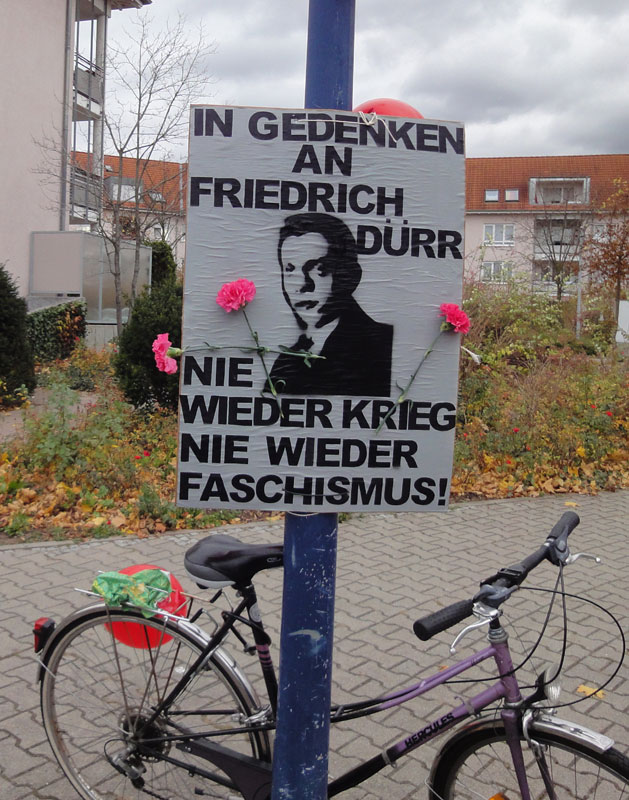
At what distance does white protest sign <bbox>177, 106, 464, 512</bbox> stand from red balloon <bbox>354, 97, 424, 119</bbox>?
0.07 m

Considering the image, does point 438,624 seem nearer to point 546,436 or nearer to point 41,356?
point 546,436

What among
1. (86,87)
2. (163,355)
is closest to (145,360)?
(163,355)

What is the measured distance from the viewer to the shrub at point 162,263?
23.2 meters

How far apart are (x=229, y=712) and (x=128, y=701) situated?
14.7 inches

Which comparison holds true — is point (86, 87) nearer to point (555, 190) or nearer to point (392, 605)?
point (392, 605)

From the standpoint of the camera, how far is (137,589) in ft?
8.55

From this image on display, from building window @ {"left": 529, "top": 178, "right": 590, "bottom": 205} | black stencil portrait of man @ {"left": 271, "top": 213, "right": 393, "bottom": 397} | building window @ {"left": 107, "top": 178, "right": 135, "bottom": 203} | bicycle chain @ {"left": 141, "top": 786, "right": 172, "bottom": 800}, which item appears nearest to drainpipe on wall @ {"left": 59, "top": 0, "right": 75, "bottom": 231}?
building window @ {"left": 107, "top": 178, "right": 135, "bottom": 203}

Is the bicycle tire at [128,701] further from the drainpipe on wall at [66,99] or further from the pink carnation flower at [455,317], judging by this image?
the drainpipe on wall at [66,99]

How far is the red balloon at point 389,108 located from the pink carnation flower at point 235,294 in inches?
22.5

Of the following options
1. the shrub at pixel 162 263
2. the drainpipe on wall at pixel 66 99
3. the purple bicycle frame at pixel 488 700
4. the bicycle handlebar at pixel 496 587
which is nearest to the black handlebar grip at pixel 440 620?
the bicycle handlebar at pixel 496 587

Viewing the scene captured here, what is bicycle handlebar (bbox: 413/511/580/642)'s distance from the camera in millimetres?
2043

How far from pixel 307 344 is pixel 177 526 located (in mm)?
4545

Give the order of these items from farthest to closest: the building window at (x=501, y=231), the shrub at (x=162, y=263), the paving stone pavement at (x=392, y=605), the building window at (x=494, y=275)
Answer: the building window at (x=501, y=231), the shrub at (x=162, y=263), the building window at (x=494, y=275), the paving stone pavement at (x=392, y=605)

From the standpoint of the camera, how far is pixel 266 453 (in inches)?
84.2
